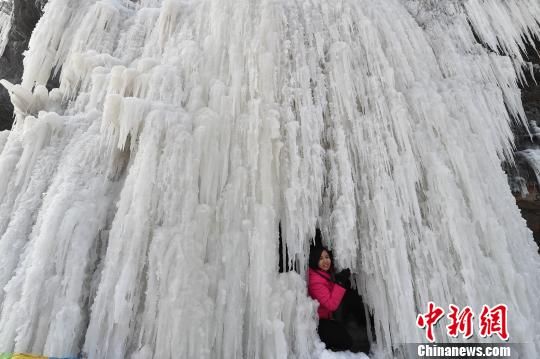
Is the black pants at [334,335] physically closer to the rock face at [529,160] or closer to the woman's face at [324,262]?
the woman's face at [324,262]

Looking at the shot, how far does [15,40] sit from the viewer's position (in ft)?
26.2

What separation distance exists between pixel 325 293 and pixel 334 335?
0.51 metres

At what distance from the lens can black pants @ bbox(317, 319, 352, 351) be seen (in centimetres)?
418

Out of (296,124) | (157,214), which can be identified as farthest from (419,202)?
(157,214)

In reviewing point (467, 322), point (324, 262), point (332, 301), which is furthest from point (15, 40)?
Answer: point (467, 322)

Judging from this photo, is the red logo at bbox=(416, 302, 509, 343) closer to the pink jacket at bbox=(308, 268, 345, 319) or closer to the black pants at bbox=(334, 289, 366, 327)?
the black pants at bbox=(334, 289, 366, 327)

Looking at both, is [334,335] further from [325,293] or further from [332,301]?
[325,293]

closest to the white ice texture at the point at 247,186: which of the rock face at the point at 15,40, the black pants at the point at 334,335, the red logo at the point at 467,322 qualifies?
the red logo at the point at 467,322

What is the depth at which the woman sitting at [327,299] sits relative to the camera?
4.21 metres

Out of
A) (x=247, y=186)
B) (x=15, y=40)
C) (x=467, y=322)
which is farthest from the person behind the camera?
(x=15, y=40)

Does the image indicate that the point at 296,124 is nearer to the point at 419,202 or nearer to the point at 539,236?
the point at 419,202

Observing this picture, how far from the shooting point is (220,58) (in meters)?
5.23

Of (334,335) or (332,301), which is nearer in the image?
(334,335)

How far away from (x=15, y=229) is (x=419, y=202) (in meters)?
5.24
